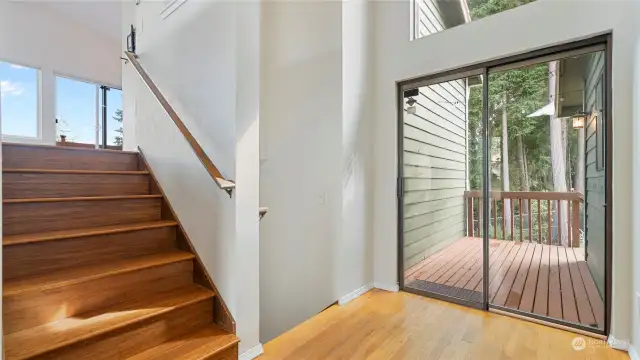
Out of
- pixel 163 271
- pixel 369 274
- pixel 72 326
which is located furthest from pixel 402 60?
pixel 72 326

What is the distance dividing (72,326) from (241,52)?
1.85 meters

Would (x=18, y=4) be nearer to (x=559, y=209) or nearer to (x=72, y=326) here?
(x=72, y=326)

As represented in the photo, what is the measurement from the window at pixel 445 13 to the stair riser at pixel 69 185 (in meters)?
3.07

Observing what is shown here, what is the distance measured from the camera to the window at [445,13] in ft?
9.36

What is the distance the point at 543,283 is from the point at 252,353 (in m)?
2.46

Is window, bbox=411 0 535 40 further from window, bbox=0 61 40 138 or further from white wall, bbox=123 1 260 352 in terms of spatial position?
window, bbox=0 61 40 138

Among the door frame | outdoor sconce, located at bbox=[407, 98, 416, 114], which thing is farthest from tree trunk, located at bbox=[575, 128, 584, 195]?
outdoor sconce, located at bbox=[407, 98, 416, 114]

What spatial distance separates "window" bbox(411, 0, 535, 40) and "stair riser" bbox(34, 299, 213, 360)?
3.14 meters

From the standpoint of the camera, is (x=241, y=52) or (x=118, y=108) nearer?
(x=241, y=52)

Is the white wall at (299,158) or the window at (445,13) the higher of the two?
the window at (445,13)

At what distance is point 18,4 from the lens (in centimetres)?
485

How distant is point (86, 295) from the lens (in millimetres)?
1850

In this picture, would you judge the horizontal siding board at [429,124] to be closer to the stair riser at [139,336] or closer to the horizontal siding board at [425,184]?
the horizontal siding board at [425,184]

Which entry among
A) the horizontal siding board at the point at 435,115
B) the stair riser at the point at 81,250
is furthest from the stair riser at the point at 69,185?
the horizontal siding board at the point at 435,115
